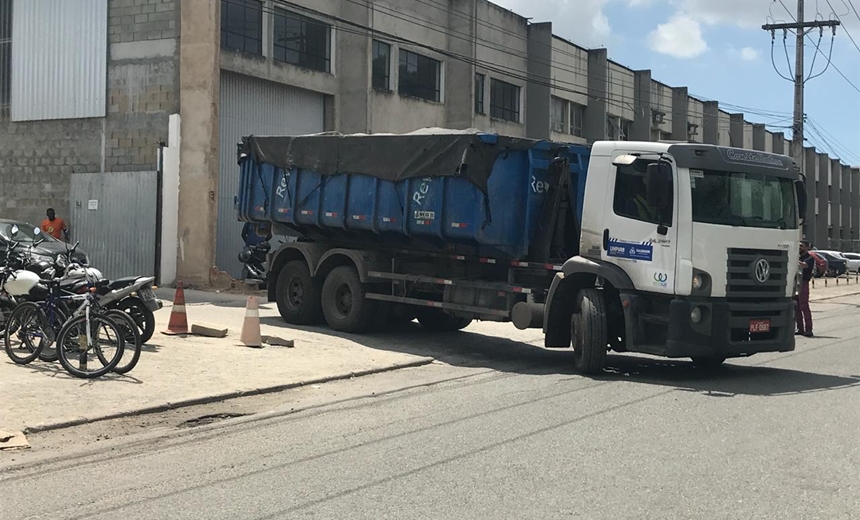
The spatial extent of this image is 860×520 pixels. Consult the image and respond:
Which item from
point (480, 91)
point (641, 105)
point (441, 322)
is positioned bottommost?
point (441, 322)

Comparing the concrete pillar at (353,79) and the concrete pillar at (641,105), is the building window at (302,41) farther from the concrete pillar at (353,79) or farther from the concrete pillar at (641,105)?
the concrete pillar at (641,105)

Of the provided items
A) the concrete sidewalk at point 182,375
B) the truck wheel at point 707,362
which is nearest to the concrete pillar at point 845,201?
the truck wheel at point 707,362

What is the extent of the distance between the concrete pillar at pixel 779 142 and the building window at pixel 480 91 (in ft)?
145

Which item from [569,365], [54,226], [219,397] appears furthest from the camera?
[54,226]

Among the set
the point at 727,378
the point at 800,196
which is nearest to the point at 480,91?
the point at 800,196

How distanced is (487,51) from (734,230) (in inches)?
1075

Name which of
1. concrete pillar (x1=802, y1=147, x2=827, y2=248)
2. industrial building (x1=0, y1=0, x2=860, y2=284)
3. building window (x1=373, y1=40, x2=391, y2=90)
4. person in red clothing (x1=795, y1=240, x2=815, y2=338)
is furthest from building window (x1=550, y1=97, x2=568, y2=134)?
concrete pillar (x1=802, y1=147, x2=827, y2=248)

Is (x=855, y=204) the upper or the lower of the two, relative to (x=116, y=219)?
upper

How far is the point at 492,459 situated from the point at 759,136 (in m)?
68.0

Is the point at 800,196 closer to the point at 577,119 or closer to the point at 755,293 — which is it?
the point at 755,293

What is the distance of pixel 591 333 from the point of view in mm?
11422

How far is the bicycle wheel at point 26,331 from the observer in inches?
423

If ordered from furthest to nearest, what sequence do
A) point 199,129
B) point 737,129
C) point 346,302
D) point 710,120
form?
point 737,129 < point 710,120 < point 199,129 < point 346,302

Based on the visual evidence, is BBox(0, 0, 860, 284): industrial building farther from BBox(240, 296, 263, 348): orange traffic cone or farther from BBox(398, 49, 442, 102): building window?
BBox(240, 296, 263, 348): orange traffic cone
